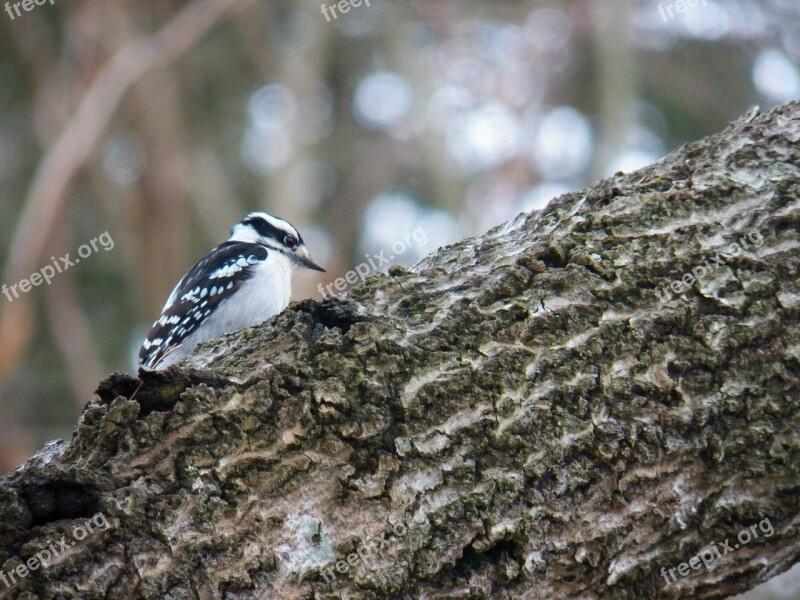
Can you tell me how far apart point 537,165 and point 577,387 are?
935 centimetres

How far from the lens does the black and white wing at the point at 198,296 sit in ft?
19.2

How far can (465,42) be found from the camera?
1230 centimetres

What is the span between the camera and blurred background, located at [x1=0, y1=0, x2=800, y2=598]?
381 inches

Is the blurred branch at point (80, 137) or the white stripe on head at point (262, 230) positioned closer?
the white stripe on head at point (262, 230)

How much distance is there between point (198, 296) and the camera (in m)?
6.06

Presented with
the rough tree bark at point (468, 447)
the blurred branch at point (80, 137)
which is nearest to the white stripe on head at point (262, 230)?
the blurred branch at point (80, 137)

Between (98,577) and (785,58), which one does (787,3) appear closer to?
(785,58)

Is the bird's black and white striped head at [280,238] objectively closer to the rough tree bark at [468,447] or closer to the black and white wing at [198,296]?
the black and white wing at [198,296]

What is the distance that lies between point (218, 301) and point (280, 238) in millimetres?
1329

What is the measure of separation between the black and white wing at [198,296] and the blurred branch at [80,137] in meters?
2.94

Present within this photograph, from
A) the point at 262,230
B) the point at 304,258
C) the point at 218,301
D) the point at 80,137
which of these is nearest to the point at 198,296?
the point at 218,301

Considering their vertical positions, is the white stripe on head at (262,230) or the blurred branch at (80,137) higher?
the blurred branch at (80,137)

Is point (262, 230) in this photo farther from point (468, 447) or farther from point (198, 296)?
point (468, 447)

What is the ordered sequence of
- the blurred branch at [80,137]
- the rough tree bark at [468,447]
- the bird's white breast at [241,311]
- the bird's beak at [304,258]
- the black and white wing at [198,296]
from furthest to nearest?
1. the blurred branch at [80,137]
2. the bird's beak at [304,258]
3. the bird's white breast at [241,311]
4. the black and white wing at [198,296]
5. the rough tree bark at [468,447]
